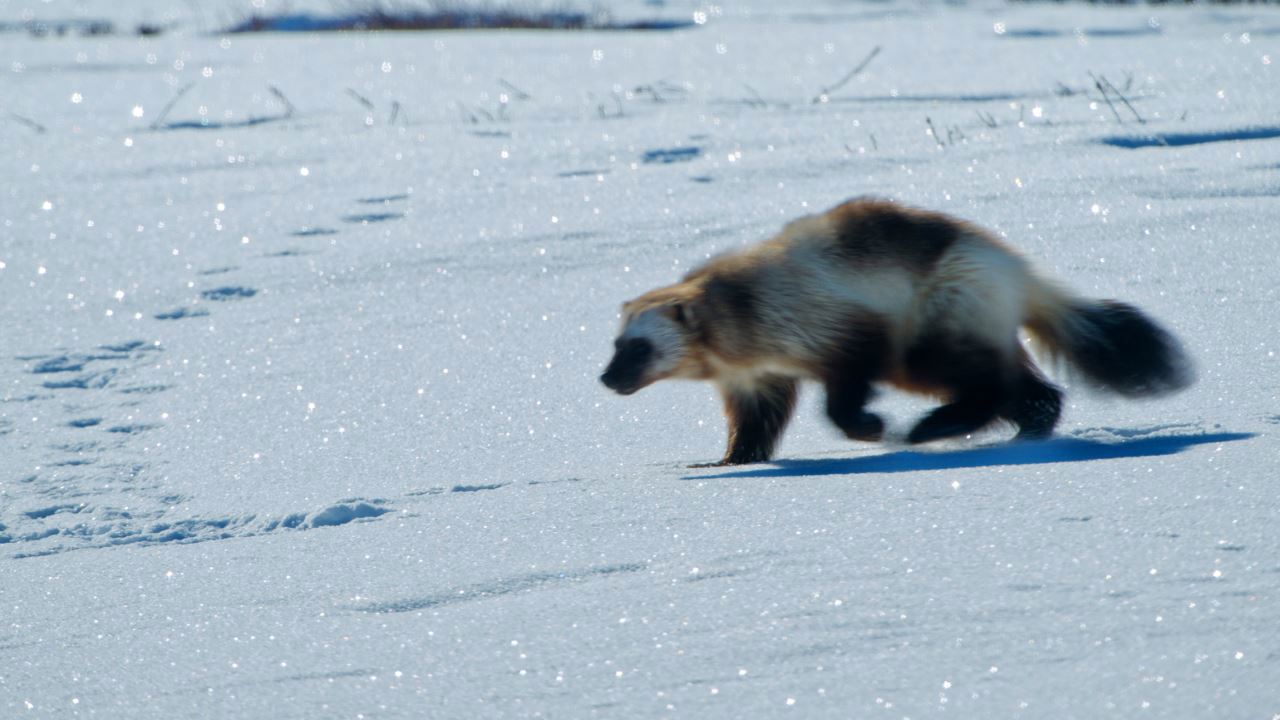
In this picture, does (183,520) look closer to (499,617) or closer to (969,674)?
(499,617)

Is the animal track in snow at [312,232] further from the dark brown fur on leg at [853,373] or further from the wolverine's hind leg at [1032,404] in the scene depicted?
the wolverine's hind leg at [1032,404]

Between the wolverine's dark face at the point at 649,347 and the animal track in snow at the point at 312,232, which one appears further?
the animal track in snow at the point at 312,232

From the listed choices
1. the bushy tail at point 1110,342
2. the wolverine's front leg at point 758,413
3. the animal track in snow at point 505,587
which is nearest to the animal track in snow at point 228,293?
the wolverine's front leg at point 758,413

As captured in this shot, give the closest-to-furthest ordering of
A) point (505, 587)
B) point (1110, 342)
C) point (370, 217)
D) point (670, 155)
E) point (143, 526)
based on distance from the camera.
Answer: point (505, 587) < point (143, 526) < point (1110, 342) < point (370, 217) < point (670, 155)

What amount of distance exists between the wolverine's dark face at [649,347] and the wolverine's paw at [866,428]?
531 mm

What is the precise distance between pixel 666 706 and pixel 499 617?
1.56 ft

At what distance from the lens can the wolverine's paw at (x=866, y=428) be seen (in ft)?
12.4

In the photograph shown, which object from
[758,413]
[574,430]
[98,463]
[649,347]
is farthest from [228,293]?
[758,413]

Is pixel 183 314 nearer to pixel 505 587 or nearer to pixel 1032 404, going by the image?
pixel 1032 404

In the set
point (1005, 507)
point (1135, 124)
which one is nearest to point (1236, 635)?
point (1005, 507)

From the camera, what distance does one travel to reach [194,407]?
14.2 ft

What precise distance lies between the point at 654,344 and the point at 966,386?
2.77ft

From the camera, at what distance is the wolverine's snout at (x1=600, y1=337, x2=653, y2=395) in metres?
3.93

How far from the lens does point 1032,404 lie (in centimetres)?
381
